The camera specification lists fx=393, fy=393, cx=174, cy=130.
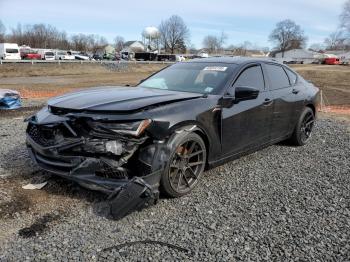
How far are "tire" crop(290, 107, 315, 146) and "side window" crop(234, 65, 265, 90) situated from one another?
1.42 meters

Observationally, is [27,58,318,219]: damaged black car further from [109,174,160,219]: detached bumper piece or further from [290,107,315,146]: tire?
[290,107,315,146]: tire

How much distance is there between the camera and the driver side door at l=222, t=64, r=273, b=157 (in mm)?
4965

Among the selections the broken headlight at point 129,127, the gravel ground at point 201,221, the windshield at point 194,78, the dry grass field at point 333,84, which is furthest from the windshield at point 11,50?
the broken headlight at point 129,127

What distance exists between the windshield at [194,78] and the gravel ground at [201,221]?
1.17m

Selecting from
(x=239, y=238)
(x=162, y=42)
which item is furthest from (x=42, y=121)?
(x=162, y=42)

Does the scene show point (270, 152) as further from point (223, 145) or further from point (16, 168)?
point (16, 168)

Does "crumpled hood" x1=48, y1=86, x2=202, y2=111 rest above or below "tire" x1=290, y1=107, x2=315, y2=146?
above

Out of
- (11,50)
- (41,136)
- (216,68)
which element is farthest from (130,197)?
(11,50)

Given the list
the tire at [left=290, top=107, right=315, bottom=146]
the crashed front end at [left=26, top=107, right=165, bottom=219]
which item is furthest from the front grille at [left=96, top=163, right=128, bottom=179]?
the tire at [left=290, top=107, right=315, bottom=146]

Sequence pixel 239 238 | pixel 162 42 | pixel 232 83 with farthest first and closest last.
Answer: pixel 162 42
pixel 232 83
pixel 239 238

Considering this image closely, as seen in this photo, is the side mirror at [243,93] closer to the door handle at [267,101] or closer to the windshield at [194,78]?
the windshield at [194,78]

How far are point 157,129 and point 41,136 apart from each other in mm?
1393

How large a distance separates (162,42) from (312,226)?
11023cm

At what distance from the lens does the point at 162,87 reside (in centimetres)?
542
